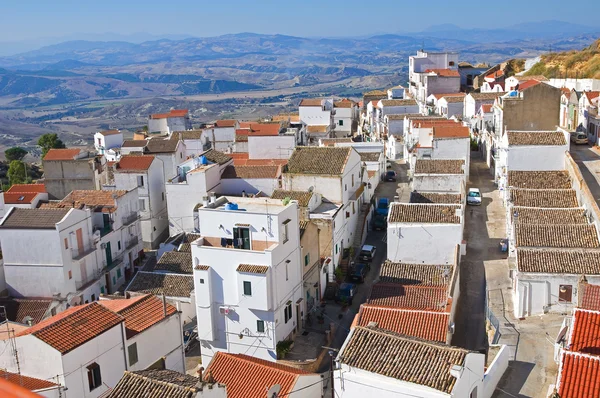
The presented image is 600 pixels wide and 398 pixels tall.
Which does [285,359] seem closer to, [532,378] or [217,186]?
[532,378]

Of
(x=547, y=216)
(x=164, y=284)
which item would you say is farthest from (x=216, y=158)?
(x=547, y=216)

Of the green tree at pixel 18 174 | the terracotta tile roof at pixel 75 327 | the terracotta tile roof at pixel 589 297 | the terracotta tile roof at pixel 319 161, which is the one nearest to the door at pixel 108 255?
the terracotta tile roof at pixel 319 161

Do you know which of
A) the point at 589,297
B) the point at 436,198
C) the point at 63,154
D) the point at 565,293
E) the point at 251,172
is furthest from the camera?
the point at 63,154

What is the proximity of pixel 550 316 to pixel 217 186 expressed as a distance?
2082 cm

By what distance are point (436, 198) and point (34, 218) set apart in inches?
781

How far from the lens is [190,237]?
1319 inches

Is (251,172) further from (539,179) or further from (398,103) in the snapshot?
(398,103)

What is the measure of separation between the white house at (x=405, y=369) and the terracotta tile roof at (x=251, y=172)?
20.5 meters

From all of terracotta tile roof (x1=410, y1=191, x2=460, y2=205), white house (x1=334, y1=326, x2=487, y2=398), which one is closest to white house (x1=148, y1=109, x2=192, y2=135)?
terracotta tile roof (x1=410, y1=191, x2=460, y2=205)

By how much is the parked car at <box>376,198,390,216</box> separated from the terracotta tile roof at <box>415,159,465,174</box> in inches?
122

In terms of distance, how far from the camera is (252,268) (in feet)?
75.3

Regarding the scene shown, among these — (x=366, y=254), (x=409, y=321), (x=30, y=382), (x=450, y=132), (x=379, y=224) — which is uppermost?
(x=450, y=132)

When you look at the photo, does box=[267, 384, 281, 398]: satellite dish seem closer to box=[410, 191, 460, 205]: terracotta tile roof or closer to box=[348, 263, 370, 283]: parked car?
box=[348, 263, 370, 283]: parked car

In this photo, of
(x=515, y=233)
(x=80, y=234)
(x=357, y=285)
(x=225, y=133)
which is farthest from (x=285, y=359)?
(x=225, y=133)
